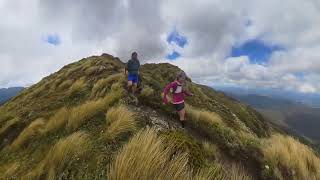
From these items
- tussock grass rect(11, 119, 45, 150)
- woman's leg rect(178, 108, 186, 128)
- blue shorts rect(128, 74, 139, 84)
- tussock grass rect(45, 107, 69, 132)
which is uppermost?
blue shorts rect(128, 74, 139, 84)

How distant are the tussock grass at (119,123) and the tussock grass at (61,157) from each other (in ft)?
2.10

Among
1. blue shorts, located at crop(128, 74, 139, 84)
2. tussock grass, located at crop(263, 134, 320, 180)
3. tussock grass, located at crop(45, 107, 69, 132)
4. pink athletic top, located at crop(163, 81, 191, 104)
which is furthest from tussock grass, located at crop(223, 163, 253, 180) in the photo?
blue shorts, located at crop(128, 74, 139, 84)

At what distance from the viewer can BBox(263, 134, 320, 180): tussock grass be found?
10.0m

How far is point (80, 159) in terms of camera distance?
7.68 metres

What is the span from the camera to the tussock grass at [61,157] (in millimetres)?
7436

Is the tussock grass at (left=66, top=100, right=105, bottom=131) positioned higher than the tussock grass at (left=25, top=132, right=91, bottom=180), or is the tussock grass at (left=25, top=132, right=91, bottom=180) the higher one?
the tussock grass at (left=66, top=100, right=105, bottom=131)

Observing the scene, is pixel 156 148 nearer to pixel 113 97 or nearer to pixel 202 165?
pixel 202 165

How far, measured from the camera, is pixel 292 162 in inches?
412

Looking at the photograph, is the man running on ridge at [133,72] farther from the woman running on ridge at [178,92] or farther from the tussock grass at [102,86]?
the woman running on ridge at [178,92]

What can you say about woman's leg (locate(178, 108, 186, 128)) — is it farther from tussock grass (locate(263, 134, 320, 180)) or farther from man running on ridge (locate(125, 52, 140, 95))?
man running on ridge (locate(125, 52, 140, 95))

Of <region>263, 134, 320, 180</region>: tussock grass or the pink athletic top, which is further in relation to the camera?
the pink athletic top

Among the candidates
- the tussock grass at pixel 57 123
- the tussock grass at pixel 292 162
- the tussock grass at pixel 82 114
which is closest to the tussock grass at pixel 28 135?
the tussock grass at pixel 57 123

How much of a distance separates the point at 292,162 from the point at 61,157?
6984 mm

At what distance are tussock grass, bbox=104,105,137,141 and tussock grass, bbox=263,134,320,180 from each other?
177 inches
